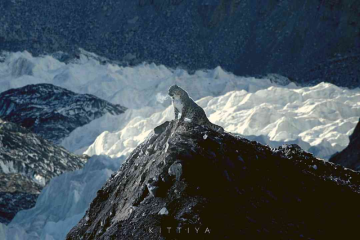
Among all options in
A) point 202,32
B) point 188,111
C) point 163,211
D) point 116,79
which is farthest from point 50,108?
point 163,211

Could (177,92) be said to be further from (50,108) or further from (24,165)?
(50,108)

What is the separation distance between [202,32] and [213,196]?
175 ft

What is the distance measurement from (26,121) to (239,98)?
1320 cm

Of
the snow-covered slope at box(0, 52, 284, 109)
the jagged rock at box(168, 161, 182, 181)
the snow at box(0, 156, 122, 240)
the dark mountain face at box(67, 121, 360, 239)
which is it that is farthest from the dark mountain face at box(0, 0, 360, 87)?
the jagged rock at box(168, 161, 182, 181)

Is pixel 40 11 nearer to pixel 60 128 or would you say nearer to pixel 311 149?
pixel 60 128

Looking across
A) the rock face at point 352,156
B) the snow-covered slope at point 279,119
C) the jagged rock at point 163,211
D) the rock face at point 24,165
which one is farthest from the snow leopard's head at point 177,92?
the snow-covered slope at point 279,119

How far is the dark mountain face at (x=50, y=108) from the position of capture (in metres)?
39.1

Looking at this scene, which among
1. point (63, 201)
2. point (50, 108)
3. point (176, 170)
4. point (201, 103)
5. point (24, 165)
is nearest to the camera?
point (176, 170)

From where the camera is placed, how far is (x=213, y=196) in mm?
4438

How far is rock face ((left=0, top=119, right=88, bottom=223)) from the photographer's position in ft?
66.5

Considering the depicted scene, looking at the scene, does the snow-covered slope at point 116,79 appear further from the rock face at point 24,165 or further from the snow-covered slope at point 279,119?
the rock face at point 24,165

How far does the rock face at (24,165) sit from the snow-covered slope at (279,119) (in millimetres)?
3024

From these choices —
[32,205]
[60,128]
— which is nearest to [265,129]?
[32,205]

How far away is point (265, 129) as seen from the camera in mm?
28266
